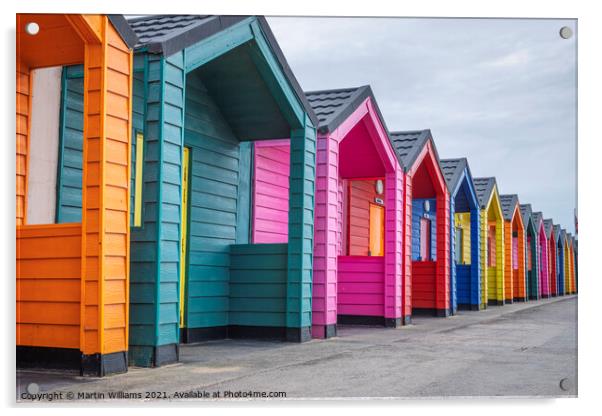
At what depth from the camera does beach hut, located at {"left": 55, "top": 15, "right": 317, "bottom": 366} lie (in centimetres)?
768

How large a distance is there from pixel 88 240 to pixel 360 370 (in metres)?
2.48

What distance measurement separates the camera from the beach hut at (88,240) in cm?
595

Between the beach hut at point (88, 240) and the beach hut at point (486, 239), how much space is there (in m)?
13.6

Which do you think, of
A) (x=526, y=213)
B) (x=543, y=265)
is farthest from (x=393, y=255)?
(x=543, y=265)

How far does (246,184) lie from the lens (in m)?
10.7

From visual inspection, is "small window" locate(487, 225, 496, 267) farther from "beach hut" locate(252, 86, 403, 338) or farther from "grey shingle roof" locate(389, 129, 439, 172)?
"beach hut" locate(252, 86, 403, 338)

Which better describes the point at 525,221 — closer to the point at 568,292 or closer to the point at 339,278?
the point at 568,292

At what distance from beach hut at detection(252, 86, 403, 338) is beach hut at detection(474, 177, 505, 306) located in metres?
5.35

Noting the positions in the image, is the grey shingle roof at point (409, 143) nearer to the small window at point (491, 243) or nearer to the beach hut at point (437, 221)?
the beach hut at point (437, 221)

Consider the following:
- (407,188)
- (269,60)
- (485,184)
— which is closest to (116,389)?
(269,60)

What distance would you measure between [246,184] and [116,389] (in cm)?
551

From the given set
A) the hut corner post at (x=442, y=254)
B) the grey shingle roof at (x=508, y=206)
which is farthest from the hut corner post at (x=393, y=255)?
the grey shingle roof at (x=508, y=206)

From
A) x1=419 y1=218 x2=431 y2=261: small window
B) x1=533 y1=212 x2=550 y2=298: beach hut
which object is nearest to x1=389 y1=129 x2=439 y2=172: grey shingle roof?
x1=419 y1=218 x2=431 y2=261: small window
